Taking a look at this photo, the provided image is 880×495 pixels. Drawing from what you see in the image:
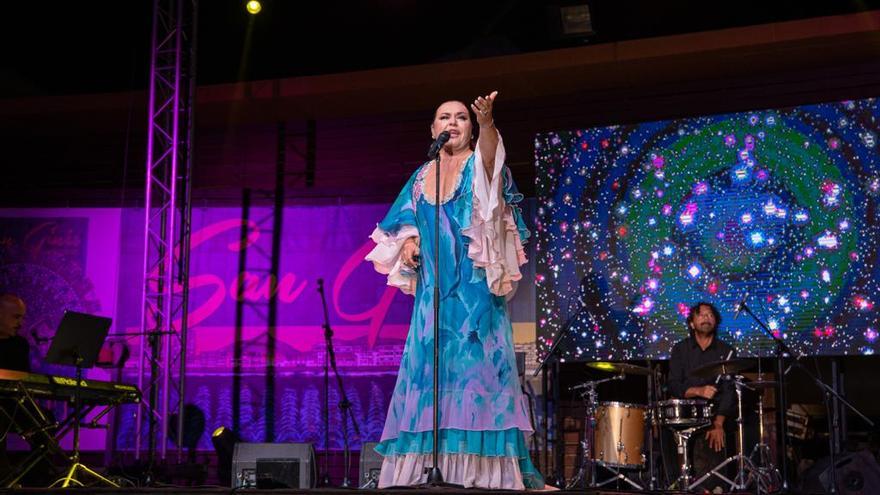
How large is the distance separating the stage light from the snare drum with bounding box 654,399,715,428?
17.3 feet

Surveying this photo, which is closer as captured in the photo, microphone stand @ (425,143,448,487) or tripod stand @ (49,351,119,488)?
microphone stand @ (425,143,448,487)

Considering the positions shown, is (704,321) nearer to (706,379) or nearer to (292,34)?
(706,379)

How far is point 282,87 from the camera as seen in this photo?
33.0ft

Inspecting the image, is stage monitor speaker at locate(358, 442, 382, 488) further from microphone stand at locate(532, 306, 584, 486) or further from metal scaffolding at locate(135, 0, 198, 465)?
metal scaffolding at locate(135, 0, 198, 465)

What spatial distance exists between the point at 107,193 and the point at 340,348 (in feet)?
9.52

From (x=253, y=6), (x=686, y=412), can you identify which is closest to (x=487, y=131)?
(x=686, y=412)

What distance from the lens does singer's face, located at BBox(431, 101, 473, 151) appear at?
14.9 feet

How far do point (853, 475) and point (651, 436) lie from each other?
1724 millimetres

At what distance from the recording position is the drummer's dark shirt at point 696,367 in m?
7.72

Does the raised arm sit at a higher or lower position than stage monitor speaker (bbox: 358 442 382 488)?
higher

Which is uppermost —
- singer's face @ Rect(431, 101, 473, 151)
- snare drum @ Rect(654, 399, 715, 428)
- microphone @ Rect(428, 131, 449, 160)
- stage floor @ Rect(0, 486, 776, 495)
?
singer's face @ Rect(431, 101, 473, 151)

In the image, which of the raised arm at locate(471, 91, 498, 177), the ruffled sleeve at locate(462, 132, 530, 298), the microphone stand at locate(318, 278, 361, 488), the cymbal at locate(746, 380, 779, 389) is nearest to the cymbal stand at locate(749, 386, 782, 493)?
the cymbal at locate(746, 380, 779, 389)

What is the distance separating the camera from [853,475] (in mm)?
6348

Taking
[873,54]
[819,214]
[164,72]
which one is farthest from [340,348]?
[873,54]
